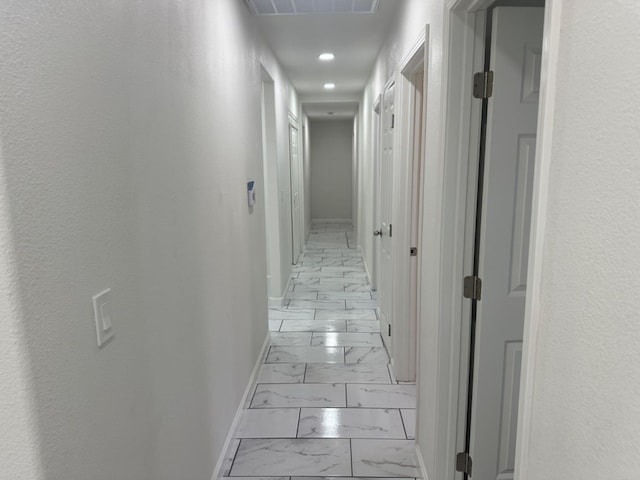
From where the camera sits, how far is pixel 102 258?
108cm

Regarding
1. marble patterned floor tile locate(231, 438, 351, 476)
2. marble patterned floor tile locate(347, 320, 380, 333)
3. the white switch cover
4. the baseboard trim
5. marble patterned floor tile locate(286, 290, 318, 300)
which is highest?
the white switch cover

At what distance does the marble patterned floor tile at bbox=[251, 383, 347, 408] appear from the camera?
2.78 metres

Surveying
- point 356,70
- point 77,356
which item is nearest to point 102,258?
point 77,356

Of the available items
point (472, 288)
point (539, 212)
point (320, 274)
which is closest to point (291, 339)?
point (320, 274)

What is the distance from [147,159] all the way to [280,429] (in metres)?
1.81

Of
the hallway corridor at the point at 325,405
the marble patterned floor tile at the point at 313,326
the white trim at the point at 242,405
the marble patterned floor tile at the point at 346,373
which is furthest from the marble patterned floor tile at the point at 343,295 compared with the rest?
the marble patterned floor tile at the point at 346,373

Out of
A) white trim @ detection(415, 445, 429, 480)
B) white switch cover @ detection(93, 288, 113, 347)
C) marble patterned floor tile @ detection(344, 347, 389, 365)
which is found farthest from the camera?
marble patterned floor tile @ detection(344, 347, 389, 365)

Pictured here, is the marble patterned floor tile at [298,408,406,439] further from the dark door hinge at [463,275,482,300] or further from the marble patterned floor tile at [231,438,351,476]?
the dark door hinge at [463,275,482,300]

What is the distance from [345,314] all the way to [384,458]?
2.15 metres

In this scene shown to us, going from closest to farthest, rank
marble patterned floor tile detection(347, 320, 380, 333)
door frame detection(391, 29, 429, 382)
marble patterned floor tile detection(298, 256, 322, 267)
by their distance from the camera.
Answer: door frame detection(391, 29, 429, 382) → marble patterned floor tile detection(347, 320, 380, 333) → marble patterned floor tile detection(298, 256, 322, 267)

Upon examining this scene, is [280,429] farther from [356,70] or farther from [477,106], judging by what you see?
[356,70]

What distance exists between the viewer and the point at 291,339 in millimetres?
3793

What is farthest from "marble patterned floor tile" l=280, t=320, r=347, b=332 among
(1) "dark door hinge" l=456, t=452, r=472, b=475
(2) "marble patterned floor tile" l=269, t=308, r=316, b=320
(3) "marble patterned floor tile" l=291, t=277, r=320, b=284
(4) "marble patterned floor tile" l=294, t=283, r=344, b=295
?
(1) "dark door hinge" l=456, t=452, r=472, b=475

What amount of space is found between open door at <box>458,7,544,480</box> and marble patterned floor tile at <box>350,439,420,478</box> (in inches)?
15.6
